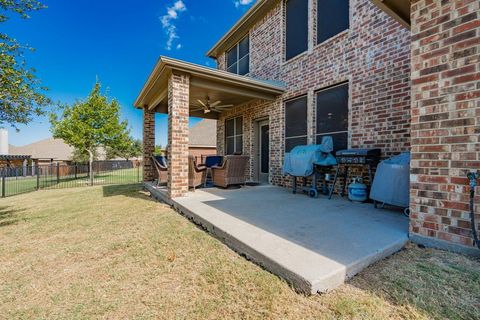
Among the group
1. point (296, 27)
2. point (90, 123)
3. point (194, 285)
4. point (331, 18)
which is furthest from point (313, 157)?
point (90, 123)

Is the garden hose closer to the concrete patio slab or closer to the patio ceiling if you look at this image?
the concrete patio slab

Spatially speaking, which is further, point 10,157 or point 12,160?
point 12,160

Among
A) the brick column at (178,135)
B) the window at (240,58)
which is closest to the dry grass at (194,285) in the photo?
the brick column at (178,135)

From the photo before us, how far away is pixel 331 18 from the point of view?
5488 millimetres

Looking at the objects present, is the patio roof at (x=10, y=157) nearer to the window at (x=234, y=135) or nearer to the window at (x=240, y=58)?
the window at (x=234, y=135)

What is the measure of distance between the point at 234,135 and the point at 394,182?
6489 millimetres

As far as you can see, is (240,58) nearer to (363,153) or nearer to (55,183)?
(363,153)

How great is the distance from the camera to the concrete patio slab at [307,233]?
1830 mm

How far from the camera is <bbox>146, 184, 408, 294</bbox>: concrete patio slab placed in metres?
1.83

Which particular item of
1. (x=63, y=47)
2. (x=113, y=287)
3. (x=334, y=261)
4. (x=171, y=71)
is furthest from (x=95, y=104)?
(x=334, y=261)

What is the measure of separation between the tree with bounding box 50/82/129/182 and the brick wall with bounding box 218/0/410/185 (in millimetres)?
11842

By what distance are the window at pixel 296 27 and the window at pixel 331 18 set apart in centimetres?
45

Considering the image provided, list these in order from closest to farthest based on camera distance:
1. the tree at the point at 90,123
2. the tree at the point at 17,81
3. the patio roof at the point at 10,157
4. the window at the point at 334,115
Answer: the tree at the point at 17,81, the window at the point at 334,115, the tree at the point at 90,123, the patio roof at the point at 10,157

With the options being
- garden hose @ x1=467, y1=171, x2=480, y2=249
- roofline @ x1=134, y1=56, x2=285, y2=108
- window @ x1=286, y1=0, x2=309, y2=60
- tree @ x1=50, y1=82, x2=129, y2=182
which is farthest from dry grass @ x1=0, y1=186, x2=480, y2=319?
tree @ x1=50, y1=82, x2=129, y2=182
